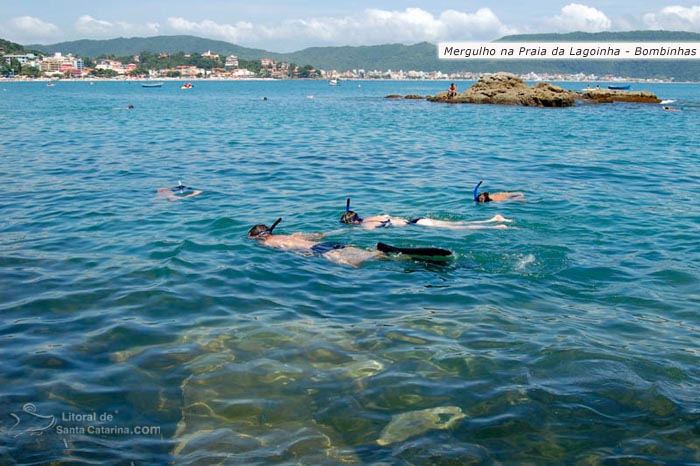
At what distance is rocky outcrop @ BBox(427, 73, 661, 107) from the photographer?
176 ft

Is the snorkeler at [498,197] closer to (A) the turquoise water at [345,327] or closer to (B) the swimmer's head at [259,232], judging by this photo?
(A) the turquoise water at [345,327]

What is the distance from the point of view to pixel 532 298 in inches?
367

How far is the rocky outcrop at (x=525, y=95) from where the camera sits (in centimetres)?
5375

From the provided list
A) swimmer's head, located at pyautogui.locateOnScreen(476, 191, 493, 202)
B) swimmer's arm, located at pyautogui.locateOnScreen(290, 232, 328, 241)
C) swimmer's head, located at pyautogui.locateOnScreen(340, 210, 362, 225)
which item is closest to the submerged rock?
swimmer's arm, located at pyautogui.locateOnScreen(290, 232, 328, 241)

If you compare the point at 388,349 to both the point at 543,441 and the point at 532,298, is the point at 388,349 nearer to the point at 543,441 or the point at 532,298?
the point at 543,441

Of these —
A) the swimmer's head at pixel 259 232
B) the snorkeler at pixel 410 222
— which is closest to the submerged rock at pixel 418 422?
the swimmer's head at pixel 259 232

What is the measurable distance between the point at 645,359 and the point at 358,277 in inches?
190

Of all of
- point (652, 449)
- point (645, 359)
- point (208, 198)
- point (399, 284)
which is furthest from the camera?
point (208, 198)

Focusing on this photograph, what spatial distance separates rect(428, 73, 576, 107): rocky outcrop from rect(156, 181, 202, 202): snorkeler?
4380cm

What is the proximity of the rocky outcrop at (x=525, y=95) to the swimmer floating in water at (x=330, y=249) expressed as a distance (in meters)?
46.8

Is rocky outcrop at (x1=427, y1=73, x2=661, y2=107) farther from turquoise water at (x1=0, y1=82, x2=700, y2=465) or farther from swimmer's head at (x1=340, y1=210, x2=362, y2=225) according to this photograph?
swimmer's head at (x1=340, y1=210, x2=362, y2=225)

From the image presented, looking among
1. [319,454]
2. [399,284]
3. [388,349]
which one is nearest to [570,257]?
[399,284]

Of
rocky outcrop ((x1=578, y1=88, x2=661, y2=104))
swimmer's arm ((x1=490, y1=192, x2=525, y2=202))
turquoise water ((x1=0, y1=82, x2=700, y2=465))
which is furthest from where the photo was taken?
rocky outcrop ((x1=578, y1=88, x2=661, y2=104))

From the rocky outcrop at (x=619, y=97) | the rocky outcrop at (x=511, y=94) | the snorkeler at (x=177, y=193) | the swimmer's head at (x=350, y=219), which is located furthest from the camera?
the rocky outcrop at (x=619, y=97)
